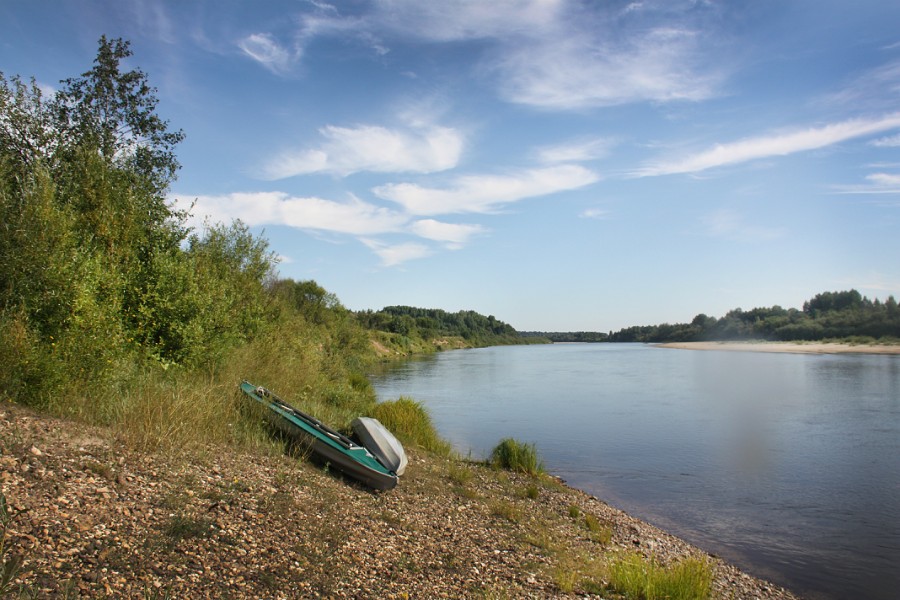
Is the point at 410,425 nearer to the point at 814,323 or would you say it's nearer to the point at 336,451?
the point at 336,451

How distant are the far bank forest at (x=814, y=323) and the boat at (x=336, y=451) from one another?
256ft

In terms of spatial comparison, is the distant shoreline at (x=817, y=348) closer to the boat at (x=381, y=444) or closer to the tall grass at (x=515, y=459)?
the tall grass at (x=515, y=459)

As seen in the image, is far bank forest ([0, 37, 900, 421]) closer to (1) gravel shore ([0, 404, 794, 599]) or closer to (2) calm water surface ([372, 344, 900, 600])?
(1) gravel shore ([0, 404, 794, 599])

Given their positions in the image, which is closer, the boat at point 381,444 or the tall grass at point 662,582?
the tall grass at point 662,582

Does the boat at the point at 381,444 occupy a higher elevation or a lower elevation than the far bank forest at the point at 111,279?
lower

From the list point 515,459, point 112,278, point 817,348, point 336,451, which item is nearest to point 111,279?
point 112,278

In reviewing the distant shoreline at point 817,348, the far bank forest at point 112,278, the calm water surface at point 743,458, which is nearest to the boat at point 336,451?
the far bank forest at point 112,278

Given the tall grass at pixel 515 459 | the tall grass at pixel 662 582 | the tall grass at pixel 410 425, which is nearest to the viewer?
the tall grass at pixel 662 582

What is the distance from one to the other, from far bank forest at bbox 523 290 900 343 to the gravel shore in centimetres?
7708

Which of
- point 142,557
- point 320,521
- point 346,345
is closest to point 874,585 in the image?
point 320,521

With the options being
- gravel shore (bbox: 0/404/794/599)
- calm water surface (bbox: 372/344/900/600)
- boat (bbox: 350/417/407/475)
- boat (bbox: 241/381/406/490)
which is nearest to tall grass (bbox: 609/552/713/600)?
gravel shore (bbox: 0/404/794/599)

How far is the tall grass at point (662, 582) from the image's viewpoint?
6383mm

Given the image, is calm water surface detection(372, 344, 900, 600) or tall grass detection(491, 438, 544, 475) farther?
tall grass detection(491, 438, 544, 475)

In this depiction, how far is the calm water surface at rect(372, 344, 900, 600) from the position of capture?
9805mm
